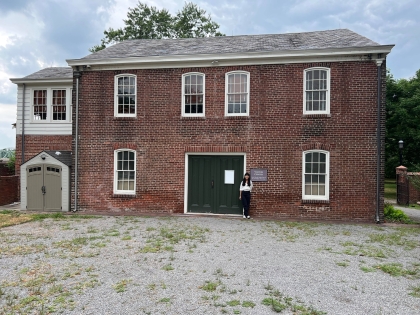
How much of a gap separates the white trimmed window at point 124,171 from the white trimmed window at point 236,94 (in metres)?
4.22

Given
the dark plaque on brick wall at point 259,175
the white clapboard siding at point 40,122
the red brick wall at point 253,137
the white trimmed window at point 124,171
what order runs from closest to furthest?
the red brick wall at point 253,137, the dark plaque on brick wall at point 259,175, the white trimmed window at point 124,171, the white clapboard siding at point 40,122

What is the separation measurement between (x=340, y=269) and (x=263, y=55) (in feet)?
26.2

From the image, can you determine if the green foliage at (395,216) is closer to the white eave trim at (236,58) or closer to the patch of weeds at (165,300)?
the white eave trim at (236,58)

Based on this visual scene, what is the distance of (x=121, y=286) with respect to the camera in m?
4.75

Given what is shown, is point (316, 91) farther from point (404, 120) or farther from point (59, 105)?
point (404, 120)

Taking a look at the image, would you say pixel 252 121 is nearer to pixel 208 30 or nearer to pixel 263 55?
pixel 263 55

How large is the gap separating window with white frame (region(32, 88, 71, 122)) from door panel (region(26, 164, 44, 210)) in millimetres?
3125

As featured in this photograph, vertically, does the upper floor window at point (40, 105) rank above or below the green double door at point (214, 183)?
above

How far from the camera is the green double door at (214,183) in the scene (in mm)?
11727

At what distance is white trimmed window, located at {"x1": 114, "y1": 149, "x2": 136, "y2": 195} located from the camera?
1220 cm

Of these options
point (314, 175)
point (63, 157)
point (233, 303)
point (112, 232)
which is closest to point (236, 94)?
point (314, 175)

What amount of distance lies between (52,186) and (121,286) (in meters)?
9.17

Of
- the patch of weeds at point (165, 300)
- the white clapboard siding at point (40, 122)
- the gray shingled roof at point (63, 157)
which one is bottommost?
the patch of weeds at point (165, 300)

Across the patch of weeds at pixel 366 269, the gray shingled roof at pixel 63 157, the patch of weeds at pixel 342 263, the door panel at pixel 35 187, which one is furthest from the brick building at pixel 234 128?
the patch of weeds at pixel 366 269
